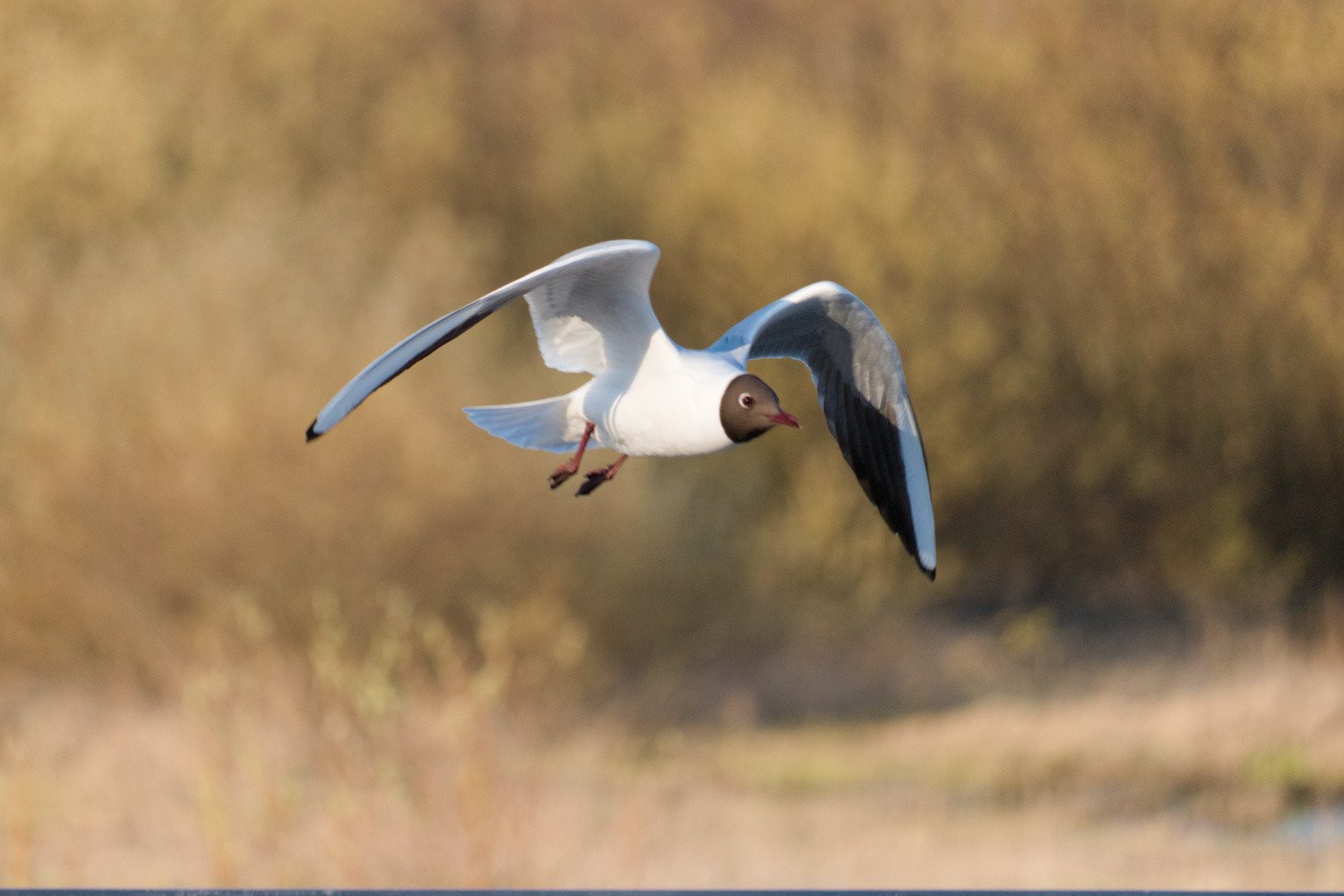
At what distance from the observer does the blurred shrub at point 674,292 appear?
11000 mm

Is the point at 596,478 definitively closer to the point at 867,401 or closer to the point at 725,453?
the point at 867,401

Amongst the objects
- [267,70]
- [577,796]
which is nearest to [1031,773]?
[577,796]

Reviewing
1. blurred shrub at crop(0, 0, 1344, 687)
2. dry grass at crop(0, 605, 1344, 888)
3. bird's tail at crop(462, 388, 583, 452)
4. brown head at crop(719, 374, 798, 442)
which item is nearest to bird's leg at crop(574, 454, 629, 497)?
Result: brown head at crop(719, 374, 798, 442)

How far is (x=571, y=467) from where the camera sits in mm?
3238

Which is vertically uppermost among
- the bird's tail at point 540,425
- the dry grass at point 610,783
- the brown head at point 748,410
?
the brown head at point 748,410

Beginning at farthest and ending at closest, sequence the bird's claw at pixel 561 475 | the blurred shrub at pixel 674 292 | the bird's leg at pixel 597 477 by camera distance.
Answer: the blurred shrub at pixel 674 292 → the bird's claw at pixel 561 475 → the bird's leg at pixel 597 477

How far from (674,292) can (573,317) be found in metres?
10.7

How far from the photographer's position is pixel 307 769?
8727 mm

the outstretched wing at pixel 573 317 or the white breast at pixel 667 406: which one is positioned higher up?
the outstretched wing at pixel 573 317

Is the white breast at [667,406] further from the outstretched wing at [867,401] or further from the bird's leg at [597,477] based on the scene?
the outstretched wing at [867,401]

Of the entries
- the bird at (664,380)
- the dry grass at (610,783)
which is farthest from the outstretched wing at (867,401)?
the dry grass at (610,783)

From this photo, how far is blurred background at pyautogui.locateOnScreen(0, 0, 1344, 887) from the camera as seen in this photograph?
1017cm

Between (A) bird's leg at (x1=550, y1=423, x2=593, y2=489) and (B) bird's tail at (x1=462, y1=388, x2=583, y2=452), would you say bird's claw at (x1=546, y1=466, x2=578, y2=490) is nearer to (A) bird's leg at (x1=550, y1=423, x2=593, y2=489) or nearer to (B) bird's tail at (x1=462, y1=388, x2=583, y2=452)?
(A) bird's leg at (x1=550, y1=423, x2=593, y2=489)

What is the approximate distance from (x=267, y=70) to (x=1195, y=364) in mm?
7067
